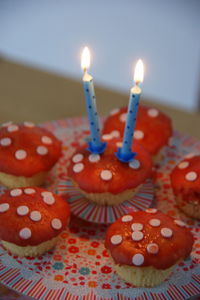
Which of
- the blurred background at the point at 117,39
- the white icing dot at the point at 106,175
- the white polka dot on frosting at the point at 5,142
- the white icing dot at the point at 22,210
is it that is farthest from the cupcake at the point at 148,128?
the blurred background at the point at 117,39

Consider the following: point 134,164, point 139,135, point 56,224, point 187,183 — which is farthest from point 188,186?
point 56,224

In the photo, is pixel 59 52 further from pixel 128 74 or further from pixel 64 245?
pixel 64 245

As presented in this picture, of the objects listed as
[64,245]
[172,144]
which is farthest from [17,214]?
[172,144]

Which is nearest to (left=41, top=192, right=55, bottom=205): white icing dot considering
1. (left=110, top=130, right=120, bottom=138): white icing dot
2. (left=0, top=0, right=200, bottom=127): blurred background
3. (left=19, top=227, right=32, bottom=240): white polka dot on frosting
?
(left=19, top=227, right=32, bottom=240): white polka dot on frosting

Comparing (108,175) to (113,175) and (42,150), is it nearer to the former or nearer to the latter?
(113,175)

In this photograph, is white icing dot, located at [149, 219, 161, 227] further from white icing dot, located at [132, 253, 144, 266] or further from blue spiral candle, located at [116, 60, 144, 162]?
blue spiral candle, located at [116, 60, 144, 162]

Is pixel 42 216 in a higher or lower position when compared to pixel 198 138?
lower
